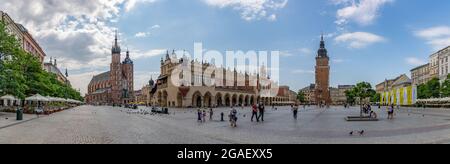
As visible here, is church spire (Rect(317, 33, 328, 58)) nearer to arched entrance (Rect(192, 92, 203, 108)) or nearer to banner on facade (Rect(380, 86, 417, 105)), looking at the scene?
banner on facade (Rect(380, 86, 417, 105))

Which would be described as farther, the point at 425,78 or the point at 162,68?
the point at 425,78

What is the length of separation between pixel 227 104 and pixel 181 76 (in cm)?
2614

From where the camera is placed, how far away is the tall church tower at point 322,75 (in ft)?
551

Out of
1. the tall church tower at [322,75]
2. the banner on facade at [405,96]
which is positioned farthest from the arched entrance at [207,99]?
the tall church tower at [322,75]

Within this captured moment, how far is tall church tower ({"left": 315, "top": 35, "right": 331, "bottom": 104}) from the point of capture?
6614 inches

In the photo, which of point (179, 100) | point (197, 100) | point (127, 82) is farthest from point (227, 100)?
point (127, 82)

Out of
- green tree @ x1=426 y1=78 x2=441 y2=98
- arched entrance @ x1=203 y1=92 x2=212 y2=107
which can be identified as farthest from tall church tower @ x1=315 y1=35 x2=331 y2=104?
arched entrance @ x1=203 y1=92 x2=212 y2=107

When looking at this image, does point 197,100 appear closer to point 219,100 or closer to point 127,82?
point 219,100

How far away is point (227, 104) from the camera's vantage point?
4537 inches

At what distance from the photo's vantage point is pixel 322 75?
17225 cm
